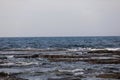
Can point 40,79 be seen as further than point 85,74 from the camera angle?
No

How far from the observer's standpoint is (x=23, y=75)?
25.2m

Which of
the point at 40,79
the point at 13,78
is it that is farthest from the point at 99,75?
A: the point at 13,78

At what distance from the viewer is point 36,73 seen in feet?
86.4

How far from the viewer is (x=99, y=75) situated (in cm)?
2480

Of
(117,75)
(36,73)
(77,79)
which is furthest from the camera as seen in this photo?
(36,73)

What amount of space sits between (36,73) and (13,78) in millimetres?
3670

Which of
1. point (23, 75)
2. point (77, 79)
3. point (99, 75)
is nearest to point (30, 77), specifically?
point (23, 75)

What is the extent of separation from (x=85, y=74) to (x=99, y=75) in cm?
130

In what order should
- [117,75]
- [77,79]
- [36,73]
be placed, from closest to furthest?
[77,79], [117,75], [36,73]

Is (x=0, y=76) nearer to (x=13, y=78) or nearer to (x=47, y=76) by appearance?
(x=13, y=78)

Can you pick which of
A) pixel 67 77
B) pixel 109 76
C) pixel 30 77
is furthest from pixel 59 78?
pixel 109 76

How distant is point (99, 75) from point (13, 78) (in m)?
6.52

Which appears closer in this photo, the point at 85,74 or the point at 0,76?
the point at 0,76

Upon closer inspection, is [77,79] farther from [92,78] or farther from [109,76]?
[109,76]
